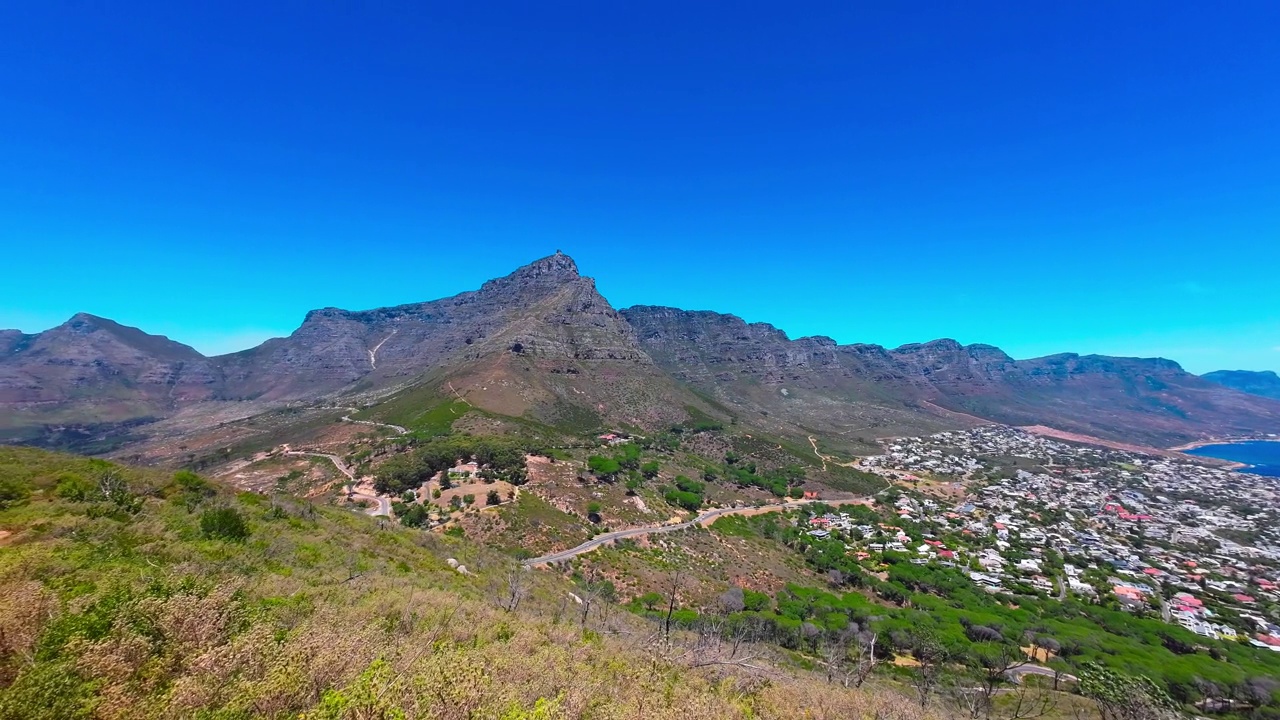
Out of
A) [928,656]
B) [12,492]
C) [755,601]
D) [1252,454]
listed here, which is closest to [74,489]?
[12,492]

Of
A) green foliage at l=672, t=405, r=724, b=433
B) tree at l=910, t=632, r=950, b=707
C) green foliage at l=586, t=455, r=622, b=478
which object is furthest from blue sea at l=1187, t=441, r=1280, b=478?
green foliage at l=586, t=455, r=622, b=478

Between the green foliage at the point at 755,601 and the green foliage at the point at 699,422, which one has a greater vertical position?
the green foliage at the point at 699,422

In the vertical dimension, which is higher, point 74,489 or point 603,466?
point 74,489

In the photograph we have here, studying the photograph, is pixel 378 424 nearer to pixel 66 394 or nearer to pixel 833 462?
pixel 833 462

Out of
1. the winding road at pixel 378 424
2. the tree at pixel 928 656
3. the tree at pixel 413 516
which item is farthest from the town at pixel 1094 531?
the winding road at pixel 378 424

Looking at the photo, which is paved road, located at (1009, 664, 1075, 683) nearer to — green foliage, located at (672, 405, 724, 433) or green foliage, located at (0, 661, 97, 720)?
green foliage, located at (0, 661, 97, 720)

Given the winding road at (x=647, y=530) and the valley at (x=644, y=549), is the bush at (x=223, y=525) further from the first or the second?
the winding road at (x=647, y=530)

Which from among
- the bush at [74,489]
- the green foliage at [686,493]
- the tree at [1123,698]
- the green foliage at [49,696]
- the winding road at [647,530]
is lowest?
the winding road at [647,530]
